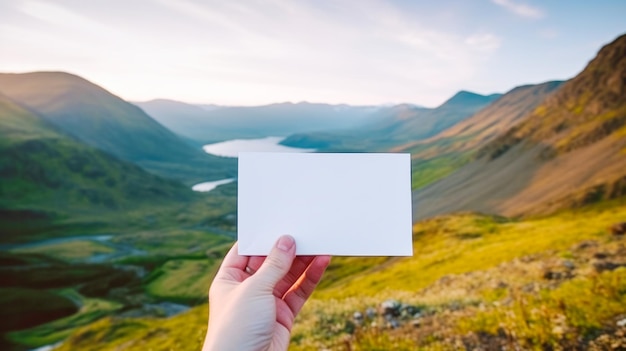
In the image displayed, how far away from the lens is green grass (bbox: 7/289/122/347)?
6650 cm

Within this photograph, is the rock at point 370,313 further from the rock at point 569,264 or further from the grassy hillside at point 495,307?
the rock at point 569,264

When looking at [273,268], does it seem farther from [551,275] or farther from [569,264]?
[569,264]

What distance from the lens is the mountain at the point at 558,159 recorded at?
85.6 m

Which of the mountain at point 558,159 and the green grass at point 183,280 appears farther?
the mountain at point 558,159

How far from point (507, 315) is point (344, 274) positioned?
52.6 meters

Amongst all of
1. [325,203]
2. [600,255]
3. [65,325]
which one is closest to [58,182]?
[65,325]

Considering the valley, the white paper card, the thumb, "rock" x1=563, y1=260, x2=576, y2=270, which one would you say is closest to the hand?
the thumb

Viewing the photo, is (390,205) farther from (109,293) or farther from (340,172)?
(109,293)

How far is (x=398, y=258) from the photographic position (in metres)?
65.4

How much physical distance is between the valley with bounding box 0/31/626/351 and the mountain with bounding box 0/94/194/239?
1.92 ft

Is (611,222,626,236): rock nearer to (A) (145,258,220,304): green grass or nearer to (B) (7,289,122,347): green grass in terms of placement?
(A) (145,258,220,304): green grass

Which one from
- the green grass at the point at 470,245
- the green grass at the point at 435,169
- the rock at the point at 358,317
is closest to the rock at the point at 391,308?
the rock at the point at 358,317

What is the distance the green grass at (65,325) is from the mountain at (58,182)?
61.2 metres

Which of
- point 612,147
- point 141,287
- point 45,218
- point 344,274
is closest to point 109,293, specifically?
point 141,287
